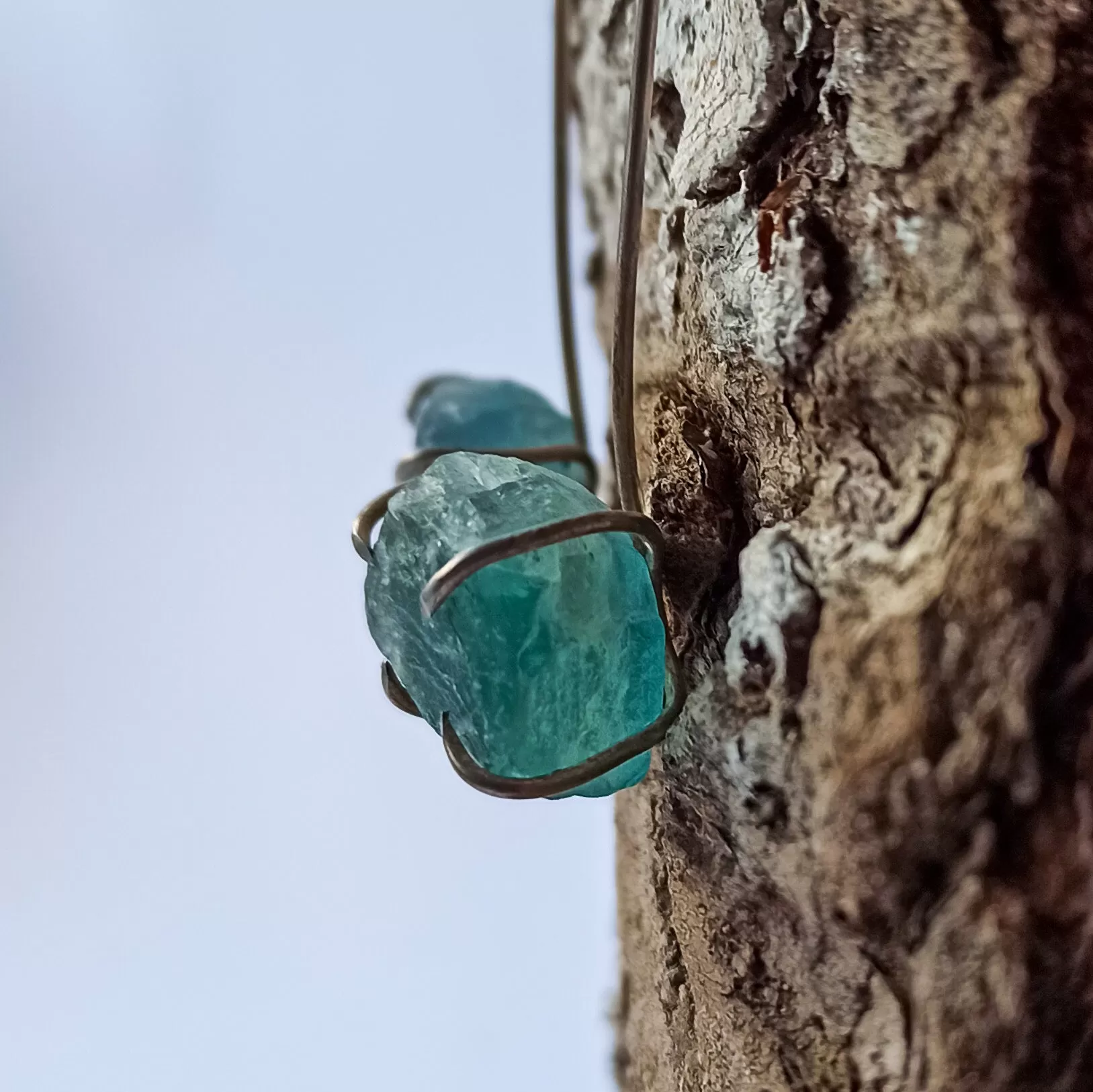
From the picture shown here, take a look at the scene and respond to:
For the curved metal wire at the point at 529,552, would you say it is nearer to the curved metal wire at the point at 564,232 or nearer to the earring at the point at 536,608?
the earring at the point at 536,608

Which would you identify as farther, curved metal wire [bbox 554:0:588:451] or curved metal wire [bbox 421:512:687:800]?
curved metal wire [bbox 554:0:588:451]

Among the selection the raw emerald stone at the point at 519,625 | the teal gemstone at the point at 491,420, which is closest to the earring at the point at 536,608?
the raw emerald stone at the point at 519,625

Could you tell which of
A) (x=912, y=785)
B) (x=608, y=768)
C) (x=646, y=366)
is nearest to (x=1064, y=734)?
(x=912, y=785)

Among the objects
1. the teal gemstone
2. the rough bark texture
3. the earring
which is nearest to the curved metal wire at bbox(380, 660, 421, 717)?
the earring

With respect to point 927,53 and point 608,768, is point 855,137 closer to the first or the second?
point 927,53

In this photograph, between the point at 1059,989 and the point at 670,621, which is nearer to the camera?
the point at 1059,989

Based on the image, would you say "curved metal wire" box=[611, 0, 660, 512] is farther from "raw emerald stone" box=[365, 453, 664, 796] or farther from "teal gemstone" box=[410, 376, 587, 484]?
"teal gemstone" box=[410, 376, 587, 484]

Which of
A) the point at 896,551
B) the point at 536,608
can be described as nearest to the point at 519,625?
the point at 536,608
